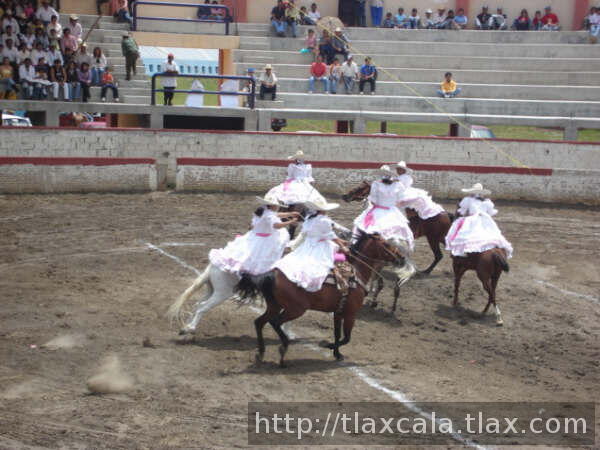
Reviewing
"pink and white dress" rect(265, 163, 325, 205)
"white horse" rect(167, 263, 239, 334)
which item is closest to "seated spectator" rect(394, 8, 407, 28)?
"pink and white dress" rect(265, 163, 325, 205)

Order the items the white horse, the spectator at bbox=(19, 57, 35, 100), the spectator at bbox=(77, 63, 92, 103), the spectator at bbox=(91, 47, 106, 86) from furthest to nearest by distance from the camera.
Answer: the spectator at bbox=(91, 47, 106, 86) < the spectator at bbox=(77, 63, 92, 103) < the spectator at bbox=(19, 57, 35, 100) < the white horse

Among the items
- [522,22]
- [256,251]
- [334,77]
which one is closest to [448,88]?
[334,77]

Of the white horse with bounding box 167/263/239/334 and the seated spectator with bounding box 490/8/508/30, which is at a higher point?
the seated spectator with bounding box 490/8/508/30

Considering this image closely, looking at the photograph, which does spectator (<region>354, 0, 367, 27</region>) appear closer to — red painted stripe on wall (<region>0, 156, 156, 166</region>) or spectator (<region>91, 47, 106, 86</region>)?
spectator (<region>91, 47, 106, 86</region>)

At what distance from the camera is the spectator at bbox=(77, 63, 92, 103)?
25.5 metres

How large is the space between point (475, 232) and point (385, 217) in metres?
1.50

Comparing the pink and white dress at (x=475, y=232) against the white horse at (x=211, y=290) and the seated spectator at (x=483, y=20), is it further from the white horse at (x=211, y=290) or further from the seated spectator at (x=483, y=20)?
the seated spectator at (x=483, y=20)

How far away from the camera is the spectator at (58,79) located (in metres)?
25.0

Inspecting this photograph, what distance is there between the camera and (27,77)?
24875 mm

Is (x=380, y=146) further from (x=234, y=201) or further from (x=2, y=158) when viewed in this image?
(x=2, y=158)

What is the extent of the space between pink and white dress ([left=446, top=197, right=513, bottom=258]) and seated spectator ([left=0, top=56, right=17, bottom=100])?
1564 cm

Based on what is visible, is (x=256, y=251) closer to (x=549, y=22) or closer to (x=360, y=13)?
(x=360, y=13)

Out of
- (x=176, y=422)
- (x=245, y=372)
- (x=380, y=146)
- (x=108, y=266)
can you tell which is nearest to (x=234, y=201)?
(x=380, y=146)

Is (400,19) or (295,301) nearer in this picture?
(295,301)
